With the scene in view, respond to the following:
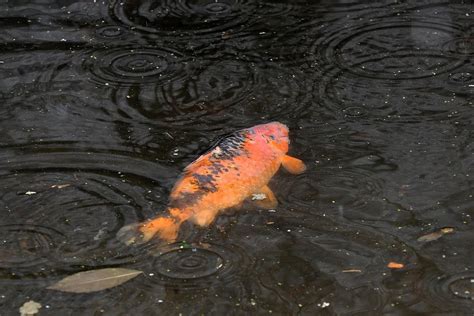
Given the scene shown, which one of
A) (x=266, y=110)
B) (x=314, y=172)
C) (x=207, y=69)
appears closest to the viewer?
(x=314, y=172)

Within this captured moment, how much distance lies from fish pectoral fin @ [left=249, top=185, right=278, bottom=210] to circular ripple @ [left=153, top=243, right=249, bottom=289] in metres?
0.36

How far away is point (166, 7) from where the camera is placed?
6.48m

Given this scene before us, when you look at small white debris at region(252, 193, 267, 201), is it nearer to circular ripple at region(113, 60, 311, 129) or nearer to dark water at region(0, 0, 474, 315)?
dark water at region(0, 0, 474, 315)

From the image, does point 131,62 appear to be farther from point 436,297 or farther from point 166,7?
Result: point 436,297

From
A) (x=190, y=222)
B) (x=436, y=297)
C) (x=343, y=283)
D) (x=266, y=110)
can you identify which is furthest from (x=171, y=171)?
(x=436, y=297)

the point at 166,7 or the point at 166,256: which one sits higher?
the point at 166,7

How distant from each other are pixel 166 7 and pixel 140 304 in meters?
3.32

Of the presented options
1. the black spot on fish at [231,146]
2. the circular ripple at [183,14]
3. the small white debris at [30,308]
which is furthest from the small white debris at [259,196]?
the circular ripple at [183,14]

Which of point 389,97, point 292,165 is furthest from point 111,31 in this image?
point 292,165

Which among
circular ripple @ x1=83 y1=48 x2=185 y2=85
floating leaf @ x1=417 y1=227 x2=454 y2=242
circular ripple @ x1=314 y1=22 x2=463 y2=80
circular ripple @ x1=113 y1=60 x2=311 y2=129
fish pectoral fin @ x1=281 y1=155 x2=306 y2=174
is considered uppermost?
circular ripple @ x1=314 y1=22 x2=463 y2=80

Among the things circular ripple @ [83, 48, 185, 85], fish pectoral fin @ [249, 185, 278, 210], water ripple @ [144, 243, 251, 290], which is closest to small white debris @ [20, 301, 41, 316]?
water ripple @ [144, 243, 251, 290]

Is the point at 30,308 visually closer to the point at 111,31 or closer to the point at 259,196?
the point at 259,196

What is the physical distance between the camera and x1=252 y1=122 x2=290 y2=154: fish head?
180 inches

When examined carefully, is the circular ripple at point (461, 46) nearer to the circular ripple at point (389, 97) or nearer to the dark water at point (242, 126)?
the dark water at point (242, 126)
